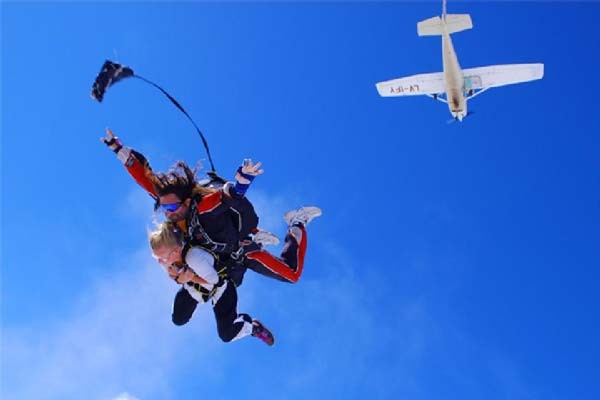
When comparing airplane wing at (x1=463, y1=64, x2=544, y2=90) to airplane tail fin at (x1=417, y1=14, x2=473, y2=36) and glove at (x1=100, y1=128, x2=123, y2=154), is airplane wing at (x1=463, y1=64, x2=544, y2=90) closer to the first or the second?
airplane tail fin at (x1=417, y1=14, x2=473, y2=36)

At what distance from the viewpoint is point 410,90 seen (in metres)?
36.3

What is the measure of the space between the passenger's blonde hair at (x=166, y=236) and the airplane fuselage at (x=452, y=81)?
2398cm

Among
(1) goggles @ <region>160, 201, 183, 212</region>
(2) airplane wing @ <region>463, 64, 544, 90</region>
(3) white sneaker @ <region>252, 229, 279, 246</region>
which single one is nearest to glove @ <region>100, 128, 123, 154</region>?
(1) goggles @ <region>160, 201, 183, 212</region>

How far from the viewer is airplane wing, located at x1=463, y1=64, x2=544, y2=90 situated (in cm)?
3272

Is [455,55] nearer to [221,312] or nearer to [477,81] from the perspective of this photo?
[477,81]

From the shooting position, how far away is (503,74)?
3341 centimetres

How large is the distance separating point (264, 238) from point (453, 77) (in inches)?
910

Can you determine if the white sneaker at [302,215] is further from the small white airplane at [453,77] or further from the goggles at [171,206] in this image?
the small white airplane at [453,77]

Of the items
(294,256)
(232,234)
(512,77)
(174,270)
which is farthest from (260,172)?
(512,77)

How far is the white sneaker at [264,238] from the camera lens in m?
8.50

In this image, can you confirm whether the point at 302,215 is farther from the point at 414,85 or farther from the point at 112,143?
the point at 414,85

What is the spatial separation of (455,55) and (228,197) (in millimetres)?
24620

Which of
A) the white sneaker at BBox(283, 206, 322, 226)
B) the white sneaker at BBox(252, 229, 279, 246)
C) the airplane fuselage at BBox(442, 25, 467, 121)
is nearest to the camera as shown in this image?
the white sneaker at BBox(252, 229, 279, 246)

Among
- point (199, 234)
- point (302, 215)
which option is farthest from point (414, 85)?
point (199, 234)
